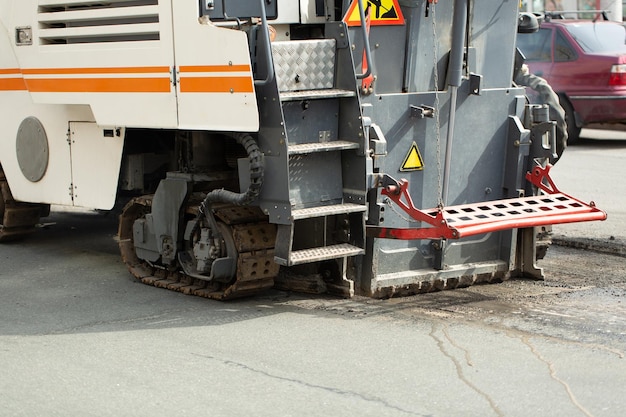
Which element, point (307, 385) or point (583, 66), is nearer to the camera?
point (307, 385)

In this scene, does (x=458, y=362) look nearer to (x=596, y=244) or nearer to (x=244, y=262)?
(x=244, y=262)

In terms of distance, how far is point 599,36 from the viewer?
17141 mm

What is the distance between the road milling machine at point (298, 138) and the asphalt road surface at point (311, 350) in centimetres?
30

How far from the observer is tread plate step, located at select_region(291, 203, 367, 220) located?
22.3 feet

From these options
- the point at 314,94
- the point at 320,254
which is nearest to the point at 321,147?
the point at 314,94

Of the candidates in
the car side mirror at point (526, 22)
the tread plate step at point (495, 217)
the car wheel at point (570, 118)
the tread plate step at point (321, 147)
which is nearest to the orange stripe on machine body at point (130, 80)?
the tread plate step at point (321, 147)

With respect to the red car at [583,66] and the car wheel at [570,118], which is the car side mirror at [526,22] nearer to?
the red car at [583,66]

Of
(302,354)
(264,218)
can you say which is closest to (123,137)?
(264,218)

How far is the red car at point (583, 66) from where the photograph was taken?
16484 mm

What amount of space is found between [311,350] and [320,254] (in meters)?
0.87

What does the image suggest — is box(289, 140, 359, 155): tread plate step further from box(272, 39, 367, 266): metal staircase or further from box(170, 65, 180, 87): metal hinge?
box(170, 65, 180, 87): metal hinge

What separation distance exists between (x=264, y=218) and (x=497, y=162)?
1.75 metres

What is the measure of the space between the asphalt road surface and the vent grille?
175 cm

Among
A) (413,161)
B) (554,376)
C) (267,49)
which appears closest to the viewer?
(554,376)
